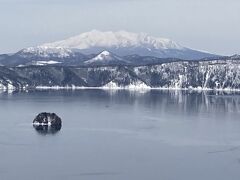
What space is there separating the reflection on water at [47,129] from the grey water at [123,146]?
0.64 m

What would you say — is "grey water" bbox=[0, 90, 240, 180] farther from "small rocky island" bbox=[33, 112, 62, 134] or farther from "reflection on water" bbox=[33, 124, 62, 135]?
"small rocky island" bbox=[33, 112, 62, 134]

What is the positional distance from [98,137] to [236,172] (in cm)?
2613

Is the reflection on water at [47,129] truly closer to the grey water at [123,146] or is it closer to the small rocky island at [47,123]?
the small rocky island at [47,123]

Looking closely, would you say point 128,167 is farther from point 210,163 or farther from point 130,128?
point 130,128

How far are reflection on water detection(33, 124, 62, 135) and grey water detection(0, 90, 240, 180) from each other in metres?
0.64

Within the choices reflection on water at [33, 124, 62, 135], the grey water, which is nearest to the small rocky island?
reflection on water at [33, 124, 62, 135]

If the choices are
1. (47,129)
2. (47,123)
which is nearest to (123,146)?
(47,129)

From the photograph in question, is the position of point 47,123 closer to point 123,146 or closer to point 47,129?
point 47,129

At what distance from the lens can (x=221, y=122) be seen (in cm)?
9925

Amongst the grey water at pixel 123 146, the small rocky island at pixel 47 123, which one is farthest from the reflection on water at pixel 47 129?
the grey water at pixel 123 146

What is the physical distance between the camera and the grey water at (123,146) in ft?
186

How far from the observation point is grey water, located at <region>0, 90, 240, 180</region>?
5681cm

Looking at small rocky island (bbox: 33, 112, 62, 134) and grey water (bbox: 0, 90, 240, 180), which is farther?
small rocky island (bbox: 33, 112, 62, 134)

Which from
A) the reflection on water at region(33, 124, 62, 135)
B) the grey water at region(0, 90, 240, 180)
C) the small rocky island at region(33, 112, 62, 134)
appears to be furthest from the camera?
the small rocky island at region(33, 112, 62, 134)
